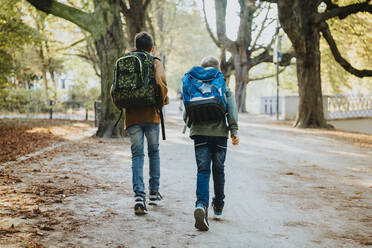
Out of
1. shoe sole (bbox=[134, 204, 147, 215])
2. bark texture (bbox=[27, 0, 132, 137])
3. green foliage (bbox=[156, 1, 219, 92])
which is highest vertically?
green foliage (bbox=[156, 1, 219, 92])

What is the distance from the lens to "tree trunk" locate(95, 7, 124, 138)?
12.7 meters

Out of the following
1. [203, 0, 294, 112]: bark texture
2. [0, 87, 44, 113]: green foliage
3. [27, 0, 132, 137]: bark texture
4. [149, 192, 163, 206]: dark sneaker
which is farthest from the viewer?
[203, 0, 294, 112]: bark texture

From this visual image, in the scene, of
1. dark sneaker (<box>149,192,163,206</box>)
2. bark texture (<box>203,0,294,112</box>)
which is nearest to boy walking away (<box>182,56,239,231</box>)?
dark sneaker (<box>149,192,163,206</box>)

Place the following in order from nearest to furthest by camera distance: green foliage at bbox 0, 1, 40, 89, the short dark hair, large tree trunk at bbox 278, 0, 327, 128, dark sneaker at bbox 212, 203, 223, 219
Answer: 1. dark sneaker at bbox 212, 203, 223, 219
2. the short dark hair
3. green foliage at bbox 0, 1, 40, 89
4. large tree trunk at bbox 278, 0, 327, 128

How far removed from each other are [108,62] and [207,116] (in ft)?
29.7

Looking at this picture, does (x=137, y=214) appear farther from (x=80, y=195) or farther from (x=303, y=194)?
(x=303, y=194)

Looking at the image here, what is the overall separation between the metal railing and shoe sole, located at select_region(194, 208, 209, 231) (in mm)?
21859

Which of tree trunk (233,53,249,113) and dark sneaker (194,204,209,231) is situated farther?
tree trunk (233,53,249,113)

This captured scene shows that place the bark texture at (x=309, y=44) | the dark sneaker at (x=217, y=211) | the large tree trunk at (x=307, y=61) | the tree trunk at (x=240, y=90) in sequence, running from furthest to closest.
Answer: the tree trunk at (x=240, y=90) < the large tree trunk at (x=307, y=61) < the bark texture at (x=309, y=44) < the dark sneaker at (x=217, y=211)

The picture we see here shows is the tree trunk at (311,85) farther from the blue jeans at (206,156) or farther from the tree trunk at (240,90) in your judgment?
the blue jeans at (206,156)

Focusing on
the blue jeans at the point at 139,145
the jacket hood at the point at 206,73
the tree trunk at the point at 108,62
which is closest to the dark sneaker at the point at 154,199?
the blue jeans at the point at 139,145

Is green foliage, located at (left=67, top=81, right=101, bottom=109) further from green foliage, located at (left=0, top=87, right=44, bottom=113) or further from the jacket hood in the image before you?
the jacket hood

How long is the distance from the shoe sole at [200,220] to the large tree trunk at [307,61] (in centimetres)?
1349

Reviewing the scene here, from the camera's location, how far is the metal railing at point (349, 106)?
2488 cm
